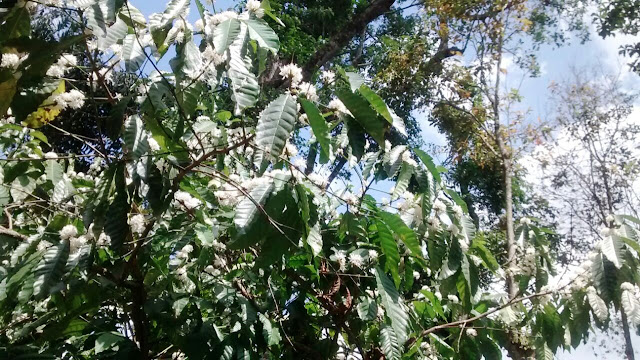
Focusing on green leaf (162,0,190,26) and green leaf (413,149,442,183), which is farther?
green leaf (413,149,442,183)

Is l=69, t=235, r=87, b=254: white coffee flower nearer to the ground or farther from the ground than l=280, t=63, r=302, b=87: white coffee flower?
nearer to the ground

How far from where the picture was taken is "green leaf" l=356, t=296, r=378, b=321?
5.16 ft

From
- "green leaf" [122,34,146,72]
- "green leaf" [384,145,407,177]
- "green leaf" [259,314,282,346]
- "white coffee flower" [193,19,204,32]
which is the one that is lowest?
"green leaf" [259,314,282,346]

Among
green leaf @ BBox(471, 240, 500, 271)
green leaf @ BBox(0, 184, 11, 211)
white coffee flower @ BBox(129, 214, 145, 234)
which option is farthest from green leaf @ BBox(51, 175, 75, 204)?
green leaf @ BBox(471, 240, 500, 271)

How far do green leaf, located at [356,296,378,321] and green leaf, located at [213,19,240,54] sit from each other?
0.90 metres

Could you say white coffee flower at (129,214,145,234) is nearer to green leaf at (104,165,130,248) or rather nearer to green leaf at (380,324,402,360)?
green leaf at (104,165,130,248)

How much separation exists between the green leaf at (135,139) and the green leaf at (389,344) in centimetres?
79

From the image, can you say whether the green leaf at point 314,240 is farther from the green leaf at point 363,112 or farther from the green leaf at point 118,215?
the green leaf at point 118,215

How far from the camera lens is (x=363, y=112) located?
1.03 meters

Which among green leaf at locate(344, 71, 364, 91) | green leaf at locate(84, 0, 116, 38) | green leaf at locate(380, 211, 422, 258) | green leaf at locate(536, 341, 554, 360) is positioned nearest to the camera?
green leaf at locate(84, 0, 116, 38)

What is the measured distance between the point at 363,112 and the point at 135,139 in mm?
501

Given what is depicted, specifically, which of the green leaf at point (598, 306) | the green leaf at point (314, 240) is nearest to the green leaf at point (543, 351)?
the green leaf at point (598, 306)

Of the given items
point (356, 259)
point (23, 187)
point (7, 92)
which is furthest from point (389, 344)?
point (23, 187)

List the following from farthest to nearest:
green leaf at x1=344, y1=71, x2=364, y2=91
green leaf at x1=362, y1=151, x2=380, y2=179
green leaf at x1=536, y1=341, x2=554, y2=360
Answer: green leaf at x1=536, y1=341, x2=554, y2=360, green leaf at x1=362, y1=151, x2=380, y2=179, green leaf at x1=344, y1=71, x2=364, y2=91
